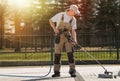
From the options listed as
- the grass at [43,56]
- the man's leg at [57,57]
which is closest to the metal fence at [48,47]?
the grass at [43,56]

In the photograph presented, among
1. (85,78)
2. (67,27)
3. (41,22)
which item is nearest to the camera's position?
(85,78)

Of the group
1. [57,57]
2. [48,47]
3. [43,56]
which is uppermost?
[57,57]

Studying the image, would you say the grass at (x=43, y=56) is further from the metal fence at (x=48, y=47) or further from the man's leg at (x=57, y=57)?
the man's leg at (x=57, y=57)

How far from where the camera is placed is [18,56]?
792 inches

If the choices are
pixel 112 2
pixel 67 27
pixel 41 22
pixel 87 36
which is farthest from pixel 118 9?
pixel 67 27

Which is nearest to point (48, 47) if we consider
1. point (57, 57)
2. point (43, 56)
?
point (43, 56)

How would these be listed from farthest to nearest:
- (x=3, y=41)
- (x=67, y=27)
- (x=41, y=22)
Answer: (x=41, y=22) → (x=3, y=41) → (x=67, y=27)

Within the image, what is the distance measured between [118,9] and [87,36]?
947 inches

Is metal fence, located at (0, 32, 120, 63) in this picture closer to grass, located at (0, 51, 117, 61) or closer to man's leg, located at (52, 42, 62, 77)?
grass, located at (0, 51, 117, 61)

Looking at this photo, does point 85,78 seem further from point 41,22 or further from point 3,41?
point 41,22

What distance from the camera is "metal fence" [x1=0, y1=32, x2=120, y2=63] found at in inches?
762

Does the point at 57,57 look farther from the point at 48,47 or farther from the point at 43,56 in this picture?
the point at 48,47

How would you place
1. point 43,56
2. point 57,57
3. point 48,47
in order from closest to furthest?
1. point 57,57
2. point 43,56
3. point 48,47

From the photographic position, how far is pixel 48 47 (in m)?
20.2
